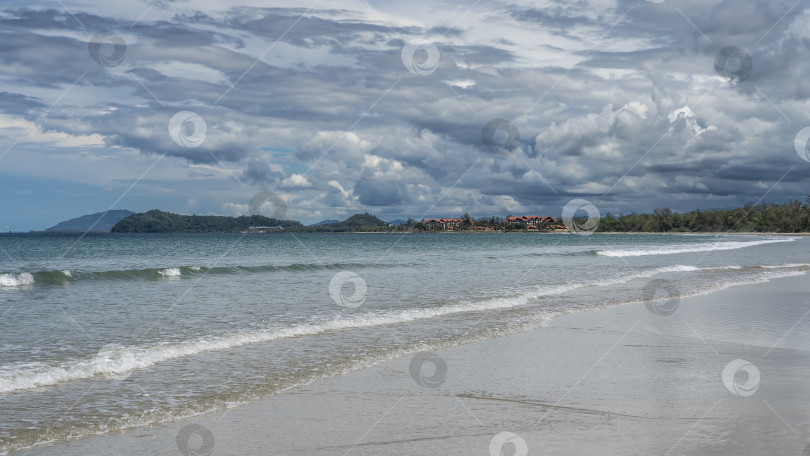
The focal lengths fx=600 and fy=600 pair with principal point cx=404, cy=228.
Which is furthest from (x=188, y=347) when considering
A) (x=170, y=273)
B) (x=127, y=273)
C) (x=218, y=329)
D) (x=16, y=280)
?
(x=127, y=273)

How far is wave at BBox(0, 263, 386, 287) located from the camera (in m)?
28.7

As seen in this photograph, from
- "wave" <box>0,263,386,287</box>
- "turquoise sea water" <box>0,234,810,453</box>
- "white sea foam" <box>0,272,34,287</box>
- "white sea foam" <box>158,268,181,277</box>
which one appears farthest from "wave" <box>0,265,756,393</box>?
"white sea foam" <box>0,272,34,287</box>

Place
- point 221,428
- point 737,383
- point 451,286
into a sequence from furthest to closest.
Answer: point 451,286, point 737,383, point 221,428

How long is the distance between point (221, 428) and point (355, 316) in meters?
9.07

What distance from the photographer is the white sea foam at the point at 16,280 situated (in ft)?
90.5

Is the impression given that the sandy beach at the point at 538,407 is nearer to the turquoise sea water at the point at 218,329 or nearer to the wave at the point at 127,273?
the turquoise sea water at the point at 218,329

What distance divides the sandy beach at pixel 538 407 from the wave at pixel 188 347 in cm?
326

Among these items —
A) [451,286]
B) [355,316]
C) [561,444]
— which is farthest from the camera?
[451,286]

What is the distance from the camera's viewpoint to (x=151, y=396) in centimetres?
809

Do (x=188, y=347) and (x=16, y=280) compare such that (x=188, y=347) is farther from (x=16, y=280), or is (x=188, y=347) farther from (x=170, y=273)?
(x=170, y=273)

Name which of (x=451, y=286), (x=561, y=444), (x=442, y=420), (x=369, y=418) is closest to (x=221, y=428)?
(x=369, y=418)

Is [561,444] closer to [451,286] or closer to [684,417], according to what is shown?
[684,417]

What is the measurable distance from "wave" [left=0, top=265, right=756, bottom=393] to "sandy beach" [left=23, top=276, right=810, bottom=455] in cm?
326

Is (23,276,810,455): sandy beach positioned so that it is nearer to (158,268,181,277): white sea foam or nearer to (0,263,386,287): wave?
(158,268,181,277): white sea foam
